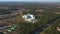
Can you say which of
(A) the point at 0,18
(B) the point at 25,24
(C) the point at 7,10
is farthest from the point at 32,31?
(C) the point at 7,10

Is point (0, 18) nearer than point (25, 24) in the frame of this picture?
No

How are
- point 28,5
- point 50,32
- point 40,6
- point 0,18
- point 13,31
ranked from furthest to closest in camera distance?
point 28,5 < point 40,6 < point 0,18 < point 13,31 < point 50,32

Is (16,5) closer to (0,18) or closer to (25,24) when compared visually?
(0,18)

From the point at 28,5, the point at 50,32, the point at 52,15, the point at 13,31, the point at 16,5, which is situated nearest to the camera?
the point at 50,32

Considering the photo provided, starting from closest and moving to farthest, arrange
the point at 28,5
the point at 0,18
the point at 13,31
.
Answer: the point at 13,31 < the point at 0,18 < the point at 28,5

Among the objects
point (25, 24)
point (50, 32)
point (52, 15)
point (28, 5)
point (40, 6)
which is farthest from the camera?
point (28, 5)

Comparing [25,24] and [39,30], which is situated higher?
[25,24]

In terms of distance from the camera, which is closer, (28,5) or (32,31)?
(32,31)

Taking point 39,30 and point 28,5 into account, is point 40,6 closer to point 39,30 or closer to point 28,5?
point 28,5

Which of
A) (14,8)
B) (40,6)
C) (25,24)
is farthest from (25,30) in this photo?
(14,8)
